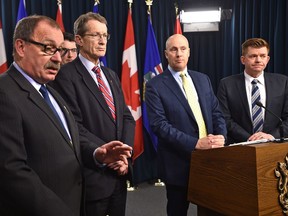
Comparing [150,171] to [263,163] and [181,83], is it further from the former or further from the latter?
[263,163]

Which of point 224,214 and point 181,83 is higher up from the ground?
point 181,83

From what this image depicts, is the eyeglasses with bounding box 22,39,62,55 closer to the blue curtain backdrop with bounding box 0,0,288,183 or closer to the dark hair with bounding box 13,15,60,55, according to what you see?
the dark hair with bounding box 13,15,60,55

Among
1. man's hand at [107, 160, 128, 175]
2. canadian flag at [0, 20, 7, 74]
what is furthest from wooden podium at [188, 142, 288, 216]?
canadian flag at [0, 20, 7, 74]

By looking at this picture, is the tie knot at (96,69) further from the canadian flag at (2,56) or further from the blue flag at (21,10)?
the blue flag at (21,10)

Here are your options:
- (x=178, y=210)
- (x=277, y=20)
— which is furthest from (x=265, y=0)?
(x=178, y=210)

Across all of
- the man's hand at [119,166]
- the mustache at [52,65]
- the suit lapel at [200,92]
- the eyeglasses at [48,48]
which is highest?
the eyeglasses at [48,48]

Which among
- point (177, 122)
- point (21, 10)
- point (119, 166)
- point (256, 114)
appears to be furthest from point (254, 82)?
point (21, 10)

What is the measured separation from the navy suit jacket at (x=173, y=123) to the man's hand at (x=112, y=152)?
0.67m

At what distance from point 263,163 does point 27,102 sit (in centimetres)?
97

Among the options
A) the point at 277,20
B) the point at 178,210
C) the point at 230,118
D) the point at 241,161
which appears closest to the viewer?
the point at 241,161

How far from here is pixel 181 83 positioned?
2412 mm

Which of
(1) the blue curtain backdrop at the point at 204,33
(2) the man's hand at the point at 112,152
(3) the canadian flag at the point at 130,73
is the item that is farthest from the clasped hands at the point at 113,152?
(1) the blue curtain backdrop at the point at 204,33

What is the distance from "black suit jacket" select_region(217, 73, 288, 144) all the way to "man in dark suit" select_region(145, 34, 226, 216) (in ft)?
0.73

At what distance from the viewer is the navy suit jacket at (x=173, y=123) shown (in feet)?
7.37
